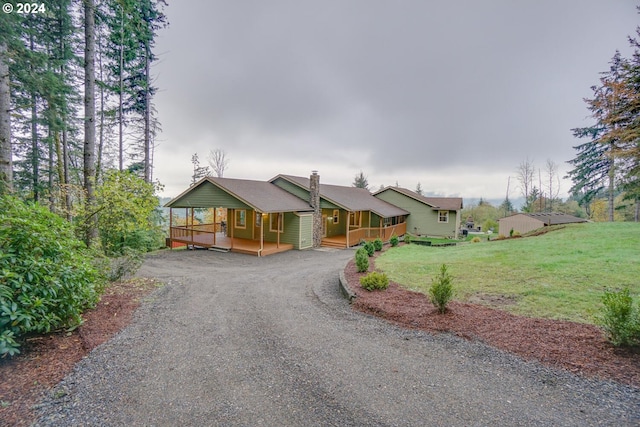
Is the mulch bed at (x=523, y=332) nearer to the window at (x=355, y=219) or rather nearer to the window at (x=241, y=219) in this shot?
the window at (x=241, y=219)

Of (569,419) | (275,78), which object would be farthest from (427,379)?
(275,78)

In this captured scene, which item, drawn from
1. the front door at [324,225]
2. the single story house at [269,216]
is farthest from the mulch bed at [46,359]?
the front door at [324,225]

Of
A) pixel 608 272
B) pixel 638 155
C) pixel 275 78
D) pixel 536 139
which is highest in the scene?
pixel 275 78

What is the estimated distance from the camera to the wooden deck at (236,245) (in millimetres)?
14680

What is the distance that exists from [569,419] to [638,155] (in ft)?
43.1

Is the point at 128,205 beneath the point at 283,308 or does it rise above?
above

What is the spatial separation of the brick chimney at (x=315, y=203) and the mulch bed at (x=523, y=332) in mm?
11125

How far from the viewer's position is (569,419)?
107 inches

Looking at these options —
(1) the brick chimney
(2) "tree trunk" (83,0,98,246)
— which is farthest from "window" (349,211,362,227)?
(2) "tree trunk" (83,0,98,246)

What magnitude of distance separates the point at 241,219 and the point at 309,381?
15.8 metres

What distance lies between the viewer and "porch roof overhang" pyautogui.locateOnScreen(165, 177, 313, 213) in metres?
14.4

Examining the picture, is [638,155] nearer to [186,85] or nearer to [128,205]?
[128,205]

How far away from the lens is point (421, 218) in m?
25.3

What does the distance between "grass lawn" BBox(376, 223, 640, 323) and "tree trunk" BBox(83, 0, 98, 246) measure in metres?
10.5
